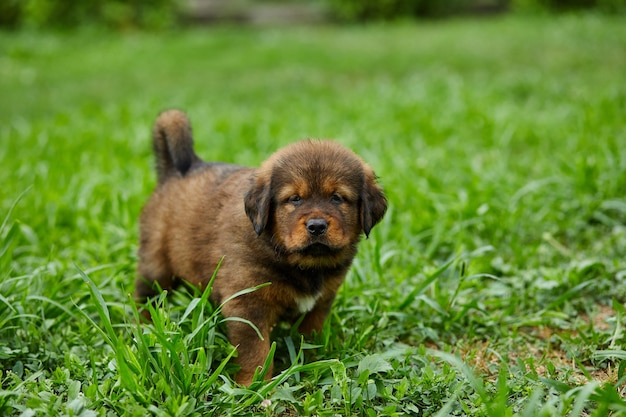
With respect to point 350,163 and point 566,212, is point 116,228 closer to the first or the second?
point 350,163

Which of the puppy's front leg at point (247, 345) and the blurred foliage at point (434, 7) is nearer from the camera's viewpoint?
the puppy's front leg at point (247, 345)

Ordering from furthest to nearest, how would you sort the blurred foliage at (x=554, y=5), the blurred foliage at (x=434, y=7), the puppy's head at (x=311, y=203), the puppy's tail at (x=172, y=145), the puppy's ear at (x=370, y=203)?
1. the blurred foliage at (x=434, y=7)
2. the blurred foliage at (x=554, y=5)
3. the puppy's tail at (x=172, y=145)
4. the puppy's ear at (x=370, y=203)
5. the puppy's head at (x=311, y=203)

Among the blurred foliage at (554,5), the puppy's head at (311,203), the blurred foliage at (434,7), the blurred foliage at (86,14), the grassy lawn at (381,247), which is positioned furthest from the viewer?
the blurred foliage at (434,7)

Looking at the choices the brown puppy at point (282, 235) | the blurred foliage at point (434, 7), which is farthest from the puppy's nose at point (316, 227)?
the blurred foliage at point (434, 7)

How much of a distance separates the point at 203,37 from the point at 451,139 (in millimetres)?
9712

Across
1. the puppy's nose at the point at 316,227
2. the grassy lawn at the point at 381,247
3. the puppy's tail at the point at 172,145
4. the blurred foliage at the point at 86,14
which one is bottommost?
the grassy lawn at the point at 381,247

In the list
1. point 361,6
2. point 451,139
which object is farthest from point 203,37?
point 451,139

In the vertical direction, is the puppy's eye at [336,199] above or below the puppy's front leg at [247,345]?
above

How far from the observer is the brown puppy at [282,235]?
125 inches

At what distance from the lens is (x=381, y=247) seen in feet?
15.9

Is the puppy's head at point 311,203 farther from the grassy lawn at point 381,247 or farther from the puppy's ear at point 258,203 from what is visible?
the grassy lawn at point 381,247

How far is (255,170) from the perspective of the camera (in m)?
3.54

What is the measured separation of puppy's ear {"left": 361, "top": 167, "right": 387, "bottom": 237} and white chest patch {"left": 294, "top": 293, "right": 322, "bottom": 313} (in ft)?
1.32

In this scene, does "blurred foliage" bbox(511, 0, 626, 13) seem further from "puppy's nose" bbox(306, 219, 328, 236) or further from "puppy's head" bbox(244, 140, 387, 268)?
→ "puppy's nose" bbox(306, 219, 328, 236)
